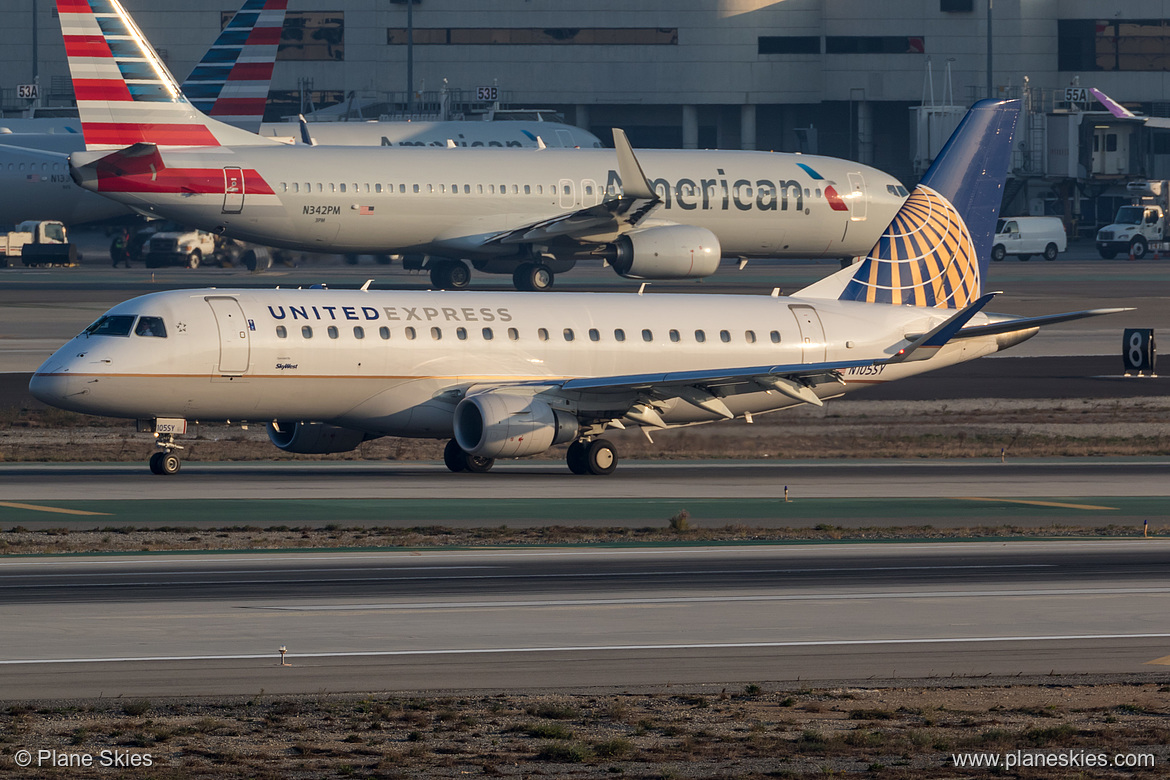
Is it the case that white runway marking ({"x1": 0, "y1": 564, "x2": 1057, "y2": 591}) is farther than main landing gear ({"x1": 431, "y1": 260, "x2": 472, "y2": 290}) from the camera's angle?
No

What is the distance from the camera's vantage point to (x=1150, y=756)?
14797mm

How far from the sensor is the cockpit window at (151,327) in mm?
35062

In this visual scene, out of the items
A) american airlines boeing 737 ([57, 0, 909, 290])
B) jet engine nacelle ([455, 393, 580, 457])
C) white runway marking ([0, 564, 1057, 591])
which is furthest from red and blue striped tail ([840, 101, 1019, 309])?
american airlines boeing 737 ([57, 0, 909, 290])

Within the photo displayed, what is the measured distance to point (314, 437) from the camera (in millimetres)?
37500

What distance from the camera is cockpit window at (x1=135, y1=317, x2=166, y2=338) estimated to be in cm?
3506

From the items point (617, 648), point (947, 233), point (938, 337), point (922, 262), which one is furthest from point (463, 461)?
point (617, 648)

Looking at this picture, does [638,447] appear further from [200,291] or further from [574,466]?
[200,291]

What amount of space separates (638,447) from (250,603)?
2292cm

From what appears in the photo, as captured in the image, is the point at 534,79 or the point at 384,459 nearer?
the point at 384,459

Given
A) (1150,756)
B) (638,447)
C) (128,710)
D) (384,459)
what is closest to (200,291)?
(384,459)

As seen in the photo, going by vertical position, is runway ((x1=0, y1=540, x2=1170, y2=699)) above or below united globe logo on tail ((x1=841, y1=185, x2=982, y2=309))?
below

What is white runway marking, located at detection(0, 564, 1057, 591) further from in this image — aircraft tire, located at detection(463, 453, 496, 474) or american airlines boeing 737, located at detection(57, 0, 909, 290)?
american airlines boeing 737, located at detection(57, 0, 909, 290)

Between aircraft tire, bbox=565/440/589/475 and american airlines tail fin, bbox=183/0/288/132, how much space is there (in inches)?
2296

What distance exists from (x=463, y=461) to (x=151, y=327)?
756 cm
